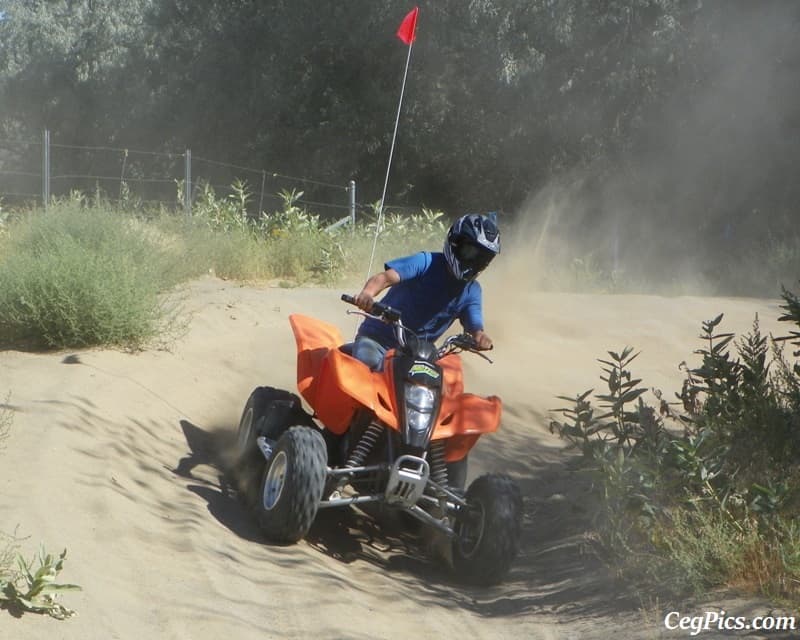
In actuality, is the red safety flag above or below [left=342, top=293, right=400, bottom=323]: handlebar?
above

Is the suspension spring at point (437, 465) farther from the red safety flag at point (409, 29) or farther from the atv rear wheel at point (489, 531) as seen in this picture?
the red safety flag at point (409, 29)

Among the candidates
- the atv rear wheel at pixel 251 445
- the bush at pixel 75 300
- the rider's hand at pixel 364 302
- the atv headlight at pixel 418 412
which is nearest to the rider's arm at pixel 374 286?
the rider's hand at pixel 364 302

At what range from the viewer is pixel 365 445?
6320 mm

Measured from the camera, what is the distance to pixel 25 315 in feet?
27.7

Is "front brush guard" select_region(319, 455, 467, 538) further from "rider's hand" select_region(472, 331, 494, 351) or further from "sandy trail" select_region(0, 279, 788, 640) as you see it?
"rider's hand" select_region(472, 331, 494, 351)

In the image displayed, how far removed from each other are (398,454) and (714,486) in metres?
1.66

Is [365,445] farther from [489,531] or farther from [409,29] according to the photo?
[409,29]

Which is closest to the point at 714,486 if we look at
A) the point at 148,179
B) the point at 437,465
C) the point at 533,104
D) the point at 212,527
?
the point at 437,465

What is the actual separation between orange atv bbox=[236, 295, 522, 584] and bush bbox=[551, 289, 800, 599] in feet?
2.00

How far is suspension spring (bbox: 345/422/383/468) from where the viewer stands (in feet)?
20.6

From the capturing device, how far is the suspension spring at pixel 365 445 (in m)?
6.29

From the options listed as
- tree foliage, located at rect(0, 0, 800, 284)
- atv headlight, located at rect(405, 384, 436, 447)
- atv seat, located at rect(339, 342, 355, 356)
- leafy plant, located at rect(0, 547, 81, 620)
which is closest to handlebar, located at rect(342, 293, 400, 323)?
atv headlight, located at rect(405, 384, 436, 447)

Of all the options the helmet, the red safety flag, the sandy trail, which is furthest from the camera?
the red safety flag

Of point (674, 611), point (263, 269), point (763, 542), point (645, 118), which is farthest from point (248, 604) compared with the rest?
point (645, 118)
